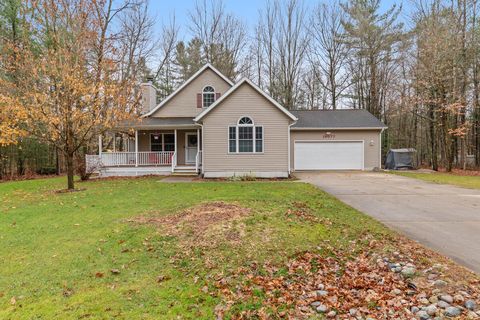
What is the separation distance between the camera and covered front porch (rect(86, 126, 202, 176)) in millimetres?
17250

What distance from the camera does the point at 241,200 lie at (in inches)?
326

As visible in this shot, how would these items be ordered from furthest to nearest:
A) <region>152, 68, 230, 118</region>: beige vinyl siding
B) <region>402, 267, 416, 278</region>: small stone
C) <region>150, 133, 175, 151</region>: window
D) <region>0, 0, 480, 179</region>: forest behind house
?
<region>150, 133, 175, 151</region>: window → <region>152, 68, 230, 118</region>: beige vinyl siding → <region>0, 0, 480, 179</region>: forest behind house → <region>402, 267, 416, 278</region>: small stone

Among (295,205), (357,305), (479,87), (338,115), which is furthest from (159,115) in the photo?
(479,87)

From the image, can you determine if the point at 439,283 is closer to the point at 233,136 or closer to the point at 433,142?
the point at 233,136

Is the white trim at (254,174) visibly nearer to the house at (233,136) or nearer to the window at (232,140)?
the house at (233,136)

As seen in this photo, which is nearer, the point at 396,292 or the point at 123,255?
the point at 396,292

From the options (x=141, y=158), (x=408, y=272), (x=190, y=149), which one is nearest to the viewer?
(x=408, y=272)

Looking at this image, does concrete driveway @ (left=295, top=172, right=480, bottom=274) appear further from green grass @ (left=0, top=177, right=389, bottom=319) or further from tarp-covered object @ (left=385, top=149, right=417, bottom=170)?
tarp-covered object @ (left=385, top=149, right=417, bottom=170)

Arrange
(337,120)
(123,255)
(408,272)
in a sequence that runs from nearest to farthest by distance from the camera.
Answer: (408,272)
(123,255)
(337,120)

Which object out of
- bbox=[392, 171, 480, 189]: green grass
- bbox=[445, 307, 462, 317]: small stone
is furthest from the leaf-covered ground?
bbox=[392, 171, 480, 189]: green grass

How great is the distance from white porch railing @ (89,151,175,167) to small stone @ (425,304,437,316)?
1576cm

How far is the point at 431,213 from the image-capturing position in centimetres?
724

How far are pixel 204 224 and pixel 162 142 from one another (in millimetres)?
13937

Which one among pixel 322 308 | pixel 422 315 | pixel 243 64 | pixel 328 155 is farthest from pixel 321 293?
pixel 243 64
